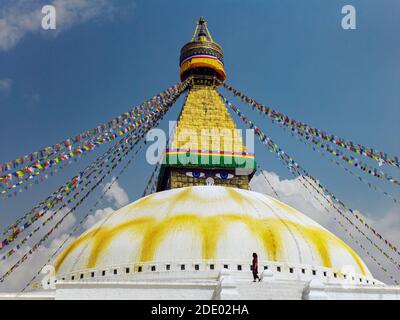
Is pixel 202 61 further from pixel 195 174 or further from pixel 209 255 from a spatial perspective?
pixel 209 255

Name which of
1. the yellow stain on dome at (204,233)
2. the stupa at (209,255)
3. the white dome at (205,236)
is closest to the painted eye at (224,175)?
the stupa at (209,255)

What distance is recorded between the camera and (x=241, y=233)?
14.8m

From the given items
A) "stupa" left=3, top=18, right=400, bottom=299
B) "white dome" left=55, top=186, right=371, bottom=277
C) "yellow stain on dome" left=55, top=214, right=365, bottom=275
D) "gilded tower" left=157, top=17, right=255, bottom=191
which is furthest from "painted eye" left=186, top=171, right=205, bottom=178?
"yellow stain on dome" left=55, top=214, right=365, bottom=275

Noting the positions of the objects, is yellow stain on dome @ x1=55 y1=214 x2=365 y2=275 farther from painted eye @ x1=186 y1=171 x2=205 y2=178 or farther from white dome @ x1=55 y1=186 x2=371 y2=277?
painted eye @ x1=186 y1=171 x2=205 y2=178

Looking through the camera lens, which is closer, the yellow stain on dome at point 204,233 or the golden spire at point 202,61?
the yellow stain on dome at point 204,233

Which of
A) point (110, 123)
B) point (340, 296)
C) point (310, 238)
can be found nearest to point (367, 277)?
point (310, 238)

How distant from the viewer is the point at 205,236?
14.6 metres

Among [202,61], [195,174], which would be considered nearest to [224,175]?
[195,174]

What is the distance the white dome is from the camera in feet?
47.3

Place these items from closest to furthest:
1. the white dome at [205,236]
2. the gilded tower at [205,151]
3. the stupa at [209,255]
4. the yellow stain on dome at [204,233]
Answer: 1. the stupa at [209,255]
2. the white dome at [205,236]
3. the yellow stain on dome at [204,233]
4. the gilded tower at [205,151]

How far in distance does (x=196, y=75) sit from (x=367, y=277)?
42.1ft

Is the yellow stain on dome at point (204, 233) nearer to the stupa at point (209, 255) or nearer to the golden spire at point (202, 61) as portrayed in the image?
the stupa at point (209, 255)

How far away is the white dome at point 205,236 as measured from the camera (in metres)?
14.4
